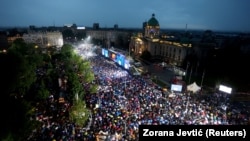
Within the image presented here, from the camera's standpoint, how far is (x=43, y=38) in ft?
320

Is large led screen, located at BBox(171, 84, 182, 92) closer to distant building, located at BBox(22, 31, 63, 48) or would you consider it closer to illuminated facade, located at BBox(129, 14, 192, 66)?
illuminated facade, located at BBox(129, 14, 192, 66)

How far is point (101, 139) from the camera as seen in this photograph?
17.5 meters

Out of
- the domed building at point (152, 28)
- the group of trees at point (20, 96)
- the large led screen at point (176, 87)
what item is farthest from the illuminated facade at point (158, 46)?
the group of trees at point (20, 96)

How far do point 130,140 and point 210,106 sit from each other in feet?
47.3

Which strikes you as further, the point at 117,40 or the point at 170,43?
the point at 117,40

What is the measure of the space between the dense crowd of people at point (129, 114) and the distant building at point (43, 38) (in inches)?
2962

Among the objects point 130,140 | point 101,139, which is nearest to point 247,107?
point 130,140

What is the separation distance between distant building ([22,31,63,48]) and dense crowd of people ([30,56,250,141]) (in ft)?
247

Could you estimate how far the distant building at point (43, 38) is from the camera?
96.2 metres

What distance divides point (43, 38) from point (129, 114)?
87.4 metres

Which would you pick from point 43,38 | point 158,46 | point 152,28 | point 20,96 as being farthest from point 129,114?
point 43,38

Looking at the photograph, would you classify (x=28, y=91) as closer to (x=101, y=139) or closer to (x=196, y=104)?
(x=101, y=139)

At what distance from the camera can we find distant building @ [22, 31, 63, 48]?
96.2 metres

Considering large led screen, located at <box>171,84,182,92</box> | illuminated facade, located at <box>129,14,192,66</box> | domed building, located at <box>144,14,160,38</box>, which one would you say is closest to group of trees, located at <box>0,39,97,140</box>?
large led screen, located at <box>171,84,182,92</box>
